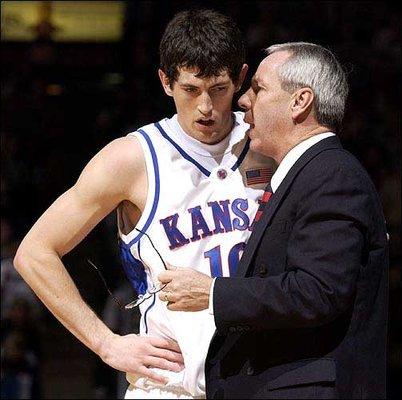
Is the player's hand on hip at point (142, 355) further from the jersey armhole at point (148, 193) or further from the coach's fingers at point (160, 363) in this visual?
the jersey armhole at point (148, 193)

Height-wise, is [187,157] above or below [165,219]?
above

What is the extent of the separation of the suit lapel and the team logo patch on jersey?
1.20 ft

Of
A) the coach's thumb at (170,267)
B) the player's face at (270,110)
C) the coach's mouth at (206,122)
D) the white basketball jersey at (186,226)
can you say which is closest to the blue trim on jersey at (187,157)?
the white basketball jersey at (186,226)

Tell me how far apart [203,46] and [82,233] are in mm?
749

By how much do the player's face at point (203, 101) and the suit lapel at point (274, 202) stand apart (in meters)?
0.43

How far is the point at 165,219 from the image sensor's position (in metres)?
3.80

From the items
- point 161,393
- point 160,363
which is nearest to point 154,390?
point 161,393

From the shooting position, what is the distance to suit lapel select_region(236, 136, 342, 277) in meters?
3.52

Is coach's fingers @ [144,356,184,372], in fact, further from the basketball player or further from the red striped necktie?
the red striped necktie

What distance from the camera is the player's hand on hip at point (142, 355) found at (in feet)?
12.2

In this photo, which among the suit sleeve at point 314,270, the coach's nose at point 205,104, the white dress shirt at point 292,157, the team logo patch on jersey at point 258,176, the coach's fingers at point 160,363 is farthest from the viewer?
the team logo patch on jersey at point 258,176

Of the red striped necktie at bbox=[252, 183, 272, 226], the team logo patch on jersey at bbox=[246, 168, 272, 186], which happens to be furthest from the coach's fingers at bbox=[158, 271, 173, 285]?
the team logo patch on jersey at bbox=[246, 168, 272, 186]

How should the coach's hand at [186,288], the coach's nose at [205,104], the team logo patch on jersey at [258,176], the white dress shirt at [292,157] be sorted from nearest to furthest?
the coach's hand at [186,288] < the white dress shirt at [292,157] < the coach's nose at [205,104] < the team logo patch on jersey at [258,176]

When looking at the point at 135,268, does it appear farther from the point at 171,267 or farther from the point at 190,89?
the point at 190,89
